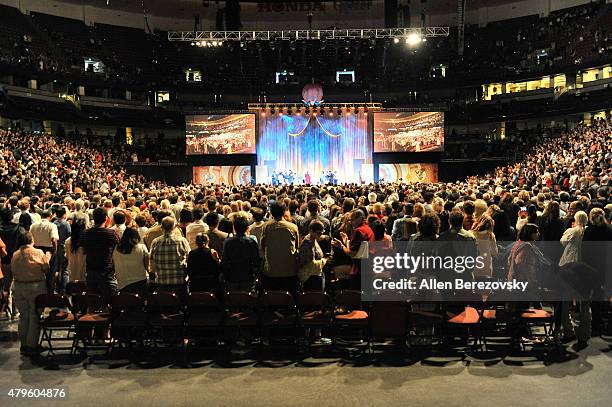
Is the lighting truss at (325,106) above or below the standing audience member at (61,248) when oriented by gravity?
above

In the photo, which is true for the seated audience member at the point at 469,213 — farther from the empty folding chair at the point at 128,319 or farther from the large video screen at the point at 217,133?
the large video screen at the point at 217,133

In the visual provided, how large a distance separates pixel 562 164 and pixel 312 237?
20.3 m

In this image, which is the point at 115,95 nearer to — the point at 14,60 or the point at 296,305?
the point at 14,60

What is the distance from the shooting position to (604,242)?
7801 mm

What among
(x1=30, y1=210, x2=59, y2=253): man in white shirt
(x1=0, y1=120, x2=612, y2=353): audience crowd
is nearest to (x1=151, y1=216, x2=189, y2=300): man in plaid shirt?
(x1=0, y1=120, x2=612, y2=353): audience crowd

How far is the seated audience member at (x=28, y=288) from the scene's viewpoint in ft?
24.4

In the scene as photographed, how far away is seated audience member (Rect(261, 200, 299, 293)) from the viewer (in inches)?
293

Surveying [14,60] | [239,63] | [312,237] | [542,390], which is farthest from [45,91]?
[542,390]

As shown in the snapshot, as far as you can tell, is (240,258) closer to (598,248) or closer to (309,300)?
(309,300)

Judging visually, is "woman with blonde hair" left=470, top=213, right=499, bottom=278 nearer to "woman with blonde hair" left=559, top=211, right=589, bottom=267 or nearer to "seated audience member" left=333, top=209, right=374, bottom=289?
"woman with blonde hair" left=559, top=211, right=589, bottom=267

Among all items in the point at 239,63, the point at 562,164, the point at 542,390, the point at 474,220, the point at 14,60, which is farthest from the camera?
the point at 239,63

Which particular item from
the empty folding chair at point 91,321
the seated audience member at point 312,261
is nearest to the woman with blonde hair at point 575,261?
the seated audience member at point 312,261

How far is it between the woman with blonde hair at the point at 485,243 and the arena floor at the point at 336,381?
1178 millimetres

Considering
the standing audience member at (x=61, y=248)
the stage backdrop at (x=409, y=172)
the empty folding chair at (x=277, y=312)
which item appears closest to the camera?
the empty folding chair at (x=277, y=312)
